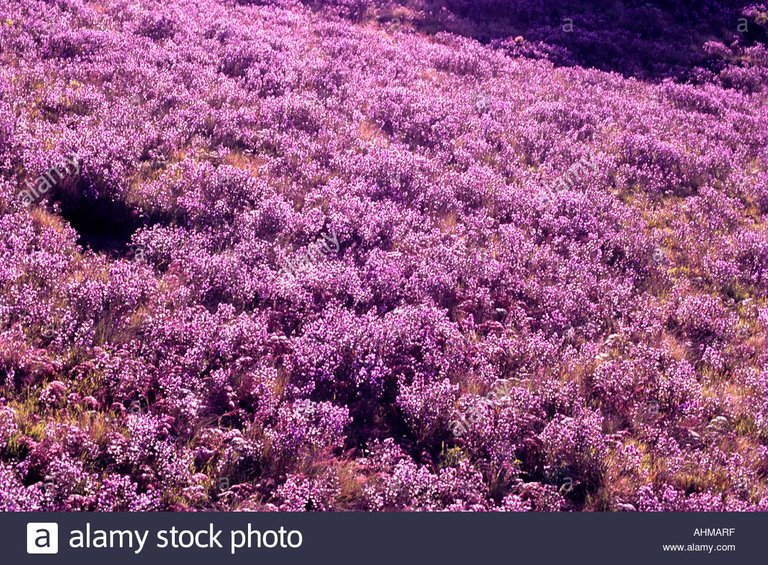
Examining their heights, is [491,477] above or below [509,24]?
below

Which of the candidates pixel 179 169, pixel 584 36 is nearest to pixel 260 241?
pixel 179 169

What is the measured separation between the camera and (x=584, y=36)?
20562mm

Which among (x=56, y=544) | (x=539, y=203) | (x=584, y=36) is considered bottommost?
(x=56, y=544)

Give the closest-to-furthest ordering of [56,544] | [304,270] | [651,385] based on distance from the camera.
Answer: [56,544], [651,385], [304,270]

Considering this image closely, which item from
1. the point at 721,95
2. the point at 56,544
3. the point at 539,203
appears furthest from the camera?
the point at 721,95

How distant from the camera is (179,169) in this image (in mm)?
8367

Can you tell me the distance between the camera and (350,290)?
259 inches

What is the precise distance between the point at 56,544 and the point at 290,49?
1348 cm

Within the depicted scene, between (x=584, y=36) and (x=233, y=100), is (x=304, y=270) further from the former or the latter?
(x=584, y=36)

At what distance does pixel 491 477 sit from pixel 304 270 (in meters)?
3.26

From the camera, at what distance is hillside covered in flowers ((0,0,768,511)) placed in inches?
178

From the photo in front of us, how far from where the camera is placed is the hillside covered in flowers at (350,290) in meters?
4.52

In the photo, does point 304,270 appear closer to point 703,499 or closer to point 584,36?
point 703,499

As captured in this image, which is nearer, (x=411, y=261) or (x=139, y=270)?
(x=139, y=270)
